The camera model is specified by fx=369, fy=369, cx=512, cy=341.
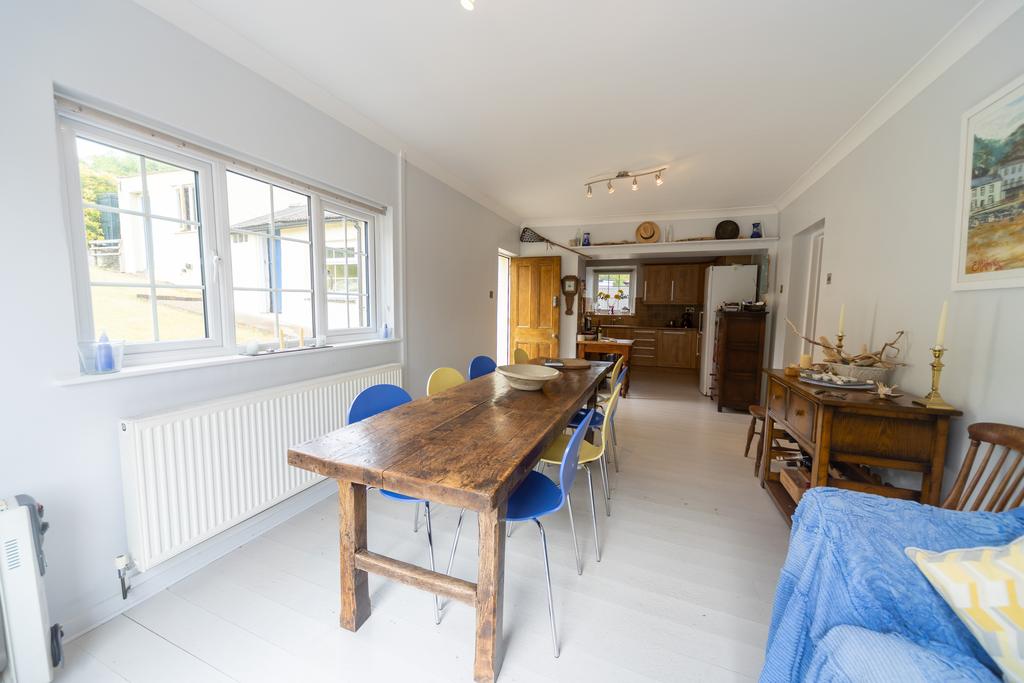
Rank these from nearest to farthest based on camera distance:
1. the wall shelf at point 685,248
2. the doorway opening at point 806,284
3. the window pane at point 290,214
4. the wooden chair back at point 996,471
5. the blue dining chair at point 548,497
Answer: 1. the wooden chair back at point 996,471
2. the blue dining chair at point 548,497
3. the window pane at point 290,214
4. the doorway opening at point 806,284
5. the wall shelf at point 685,248

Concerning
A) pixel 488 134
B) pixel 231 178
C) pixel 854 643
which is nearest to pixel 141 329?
pixel 231 178

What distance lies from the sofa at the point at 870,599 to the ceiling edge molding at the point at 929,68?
2.07m

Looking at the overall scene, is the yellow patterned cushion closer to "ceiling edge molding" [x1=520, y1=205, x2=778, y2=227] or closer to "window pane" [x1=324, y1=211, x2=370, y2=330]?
"window pane" [x1=324, y1=211, x2=370, y2=330]

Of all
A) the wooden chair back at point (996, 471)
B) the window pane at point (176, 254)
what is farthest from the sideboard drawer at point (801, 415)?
the window pane at point (176, 254)

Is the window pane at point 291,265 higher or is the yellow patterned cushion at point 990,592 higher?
the window pane at point 291,265

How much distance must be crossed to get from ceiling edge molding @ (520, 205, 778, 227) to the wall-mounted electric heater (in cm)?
554

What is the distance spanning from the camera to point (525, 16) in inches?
67.5

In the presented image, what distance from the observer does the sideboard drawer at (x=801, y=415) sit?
6.17 ft

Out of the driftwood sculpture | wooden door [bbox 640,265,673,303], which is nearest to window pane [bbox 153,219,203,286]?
the driftwood sculpture

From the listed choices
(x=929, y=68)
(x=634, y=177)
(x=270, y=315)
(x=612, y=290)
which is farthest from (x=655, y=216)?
(x=270, y=315)

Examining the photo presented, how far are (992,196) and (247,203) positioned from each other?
11.8ft

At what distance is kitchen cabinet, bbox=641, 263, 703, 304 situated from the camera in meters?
7.12

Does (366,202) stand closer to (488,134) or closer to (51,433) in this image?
(488,134)

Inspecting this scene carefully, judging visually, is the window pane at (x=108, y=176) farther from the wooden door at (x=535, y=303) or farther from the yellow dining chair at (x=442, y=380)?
the wooden door at (x=535, y=303)
